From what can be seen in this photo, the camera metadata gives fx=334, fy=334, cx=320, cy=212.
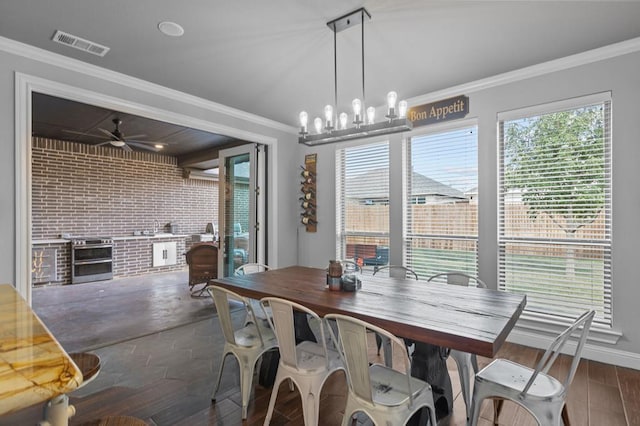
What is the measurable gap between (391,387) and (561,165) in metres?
2.75

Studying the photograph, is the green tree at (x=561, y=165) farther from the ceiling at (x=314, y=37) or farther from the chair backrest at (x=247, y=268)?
the chair backrest at (x=247, y=268)

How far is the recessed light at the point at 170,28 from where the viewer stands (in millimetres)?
2455

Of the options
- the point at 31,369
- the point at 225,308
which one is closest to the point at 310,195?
the point at 225,308

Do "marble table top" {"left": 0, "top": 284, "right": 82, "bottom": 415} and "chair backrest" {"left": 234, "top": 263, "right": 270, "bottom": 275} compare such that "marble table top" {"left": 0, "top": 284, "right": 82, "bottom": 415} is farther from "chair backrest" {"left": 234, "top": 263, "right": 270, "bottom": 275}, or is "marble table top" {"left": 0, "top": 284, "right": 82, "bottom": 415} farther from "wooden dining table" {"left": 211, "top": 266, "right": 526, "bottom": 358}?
"chair backrest" {"left": 234, "top": 263, "right": 270, "bottom": 275}

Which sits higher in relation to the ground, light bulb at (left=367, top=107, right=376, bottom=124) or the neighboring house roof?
light bulb at (left=367, top=107, right=376, bottom=124)

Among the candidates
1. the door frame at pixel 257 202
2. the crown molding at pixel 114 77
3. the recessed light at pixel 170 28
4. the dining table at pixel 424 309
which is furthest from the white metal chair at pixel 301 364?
the door frame at pixel 257 202

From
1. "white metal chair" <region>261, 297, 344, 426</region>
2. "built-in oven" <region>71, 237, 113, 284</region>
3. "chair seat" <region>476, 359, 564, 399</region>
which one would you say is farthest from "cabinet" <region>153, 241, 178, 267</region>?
"chair seat" <region>476, 359, 564, 399</region>

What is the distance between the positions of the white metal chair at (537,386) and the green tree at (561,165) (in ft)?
5.74

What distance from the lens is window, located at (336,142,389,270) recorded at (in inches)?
172

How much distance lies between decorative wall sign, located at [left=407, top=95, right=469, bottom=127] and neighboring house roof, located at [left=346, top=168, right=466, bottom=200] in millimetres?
645

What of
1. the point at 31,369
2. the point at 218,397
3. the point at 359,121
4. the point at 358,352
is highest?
the point at 359,121

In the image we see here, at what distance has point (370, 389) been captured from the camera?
1.56 metres

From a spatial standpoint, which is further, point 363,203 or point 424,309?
point 363,203

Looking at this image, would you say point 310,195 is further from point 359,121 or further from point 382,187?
point 359,121
